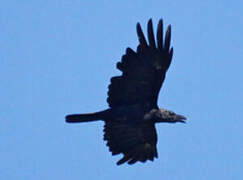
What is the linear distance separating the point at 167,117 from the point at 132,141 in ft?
4.51

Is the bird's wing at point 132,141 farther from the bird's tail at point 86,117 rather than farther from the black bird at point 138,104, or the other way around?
the bird's tail at point 86,117

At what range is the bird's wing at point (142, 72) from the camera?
26.1 metres

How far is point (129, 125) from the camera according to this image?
27.2 m

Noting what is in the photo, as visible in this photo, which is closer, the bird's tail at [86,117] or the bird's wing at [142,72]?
the bird's wing at [142,72]

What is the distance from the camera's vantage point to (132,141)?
27.6 m

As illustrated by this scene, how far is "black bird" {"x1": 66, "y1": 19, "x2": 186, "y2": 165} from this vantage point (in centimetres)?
2611

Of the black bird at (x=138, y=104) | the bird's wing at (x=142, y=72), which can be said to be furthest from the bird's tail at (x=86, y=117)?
the bird's wing at (x=142, y=72)

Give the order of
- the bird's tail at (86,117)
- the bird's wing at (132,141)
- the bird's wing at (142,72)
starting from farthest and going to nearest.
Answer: the bird's wing at (132,141) → the bird's tail at (86,117) → the bird's wing at (142,72)

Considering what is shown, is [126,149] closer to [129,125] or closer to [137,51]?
[129,125]

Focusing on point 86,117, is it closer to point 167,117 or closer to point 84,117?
point 84,117

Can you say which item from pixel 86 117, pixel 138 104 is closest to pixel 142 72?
pixel 138 104

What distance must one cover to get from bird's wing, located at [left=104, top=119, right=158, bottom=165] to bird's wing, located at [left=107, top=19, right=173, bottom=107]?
2.71 ft

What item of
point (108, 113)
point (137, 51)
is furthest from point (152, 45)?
point (108, 113)

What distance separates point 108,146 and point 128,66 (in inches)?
94.4
